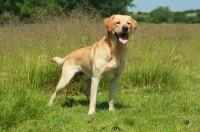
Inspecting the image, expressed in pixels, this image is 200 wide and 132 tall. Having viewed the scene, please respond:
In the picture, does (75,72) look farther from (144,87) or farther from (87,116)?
(144,87)

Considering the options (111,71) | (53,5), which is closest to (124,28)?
(111,71)

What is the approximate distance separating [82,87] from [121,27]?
2168mm

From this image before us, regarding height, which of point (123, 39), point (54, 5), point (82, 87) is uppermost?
point (123, 39)

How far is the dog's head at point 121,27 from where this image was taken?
204 inches

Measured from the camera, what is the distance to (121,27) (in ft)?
16.9

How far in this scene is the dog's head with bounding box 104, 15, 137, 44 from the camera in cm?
518

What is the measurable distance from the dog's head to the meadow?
1.07m

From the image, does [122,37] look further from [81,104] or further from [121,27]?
[81,104]

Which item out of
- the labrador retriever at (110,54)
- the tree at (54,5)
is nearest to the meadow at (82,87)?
the labrador retriever at (110,54)

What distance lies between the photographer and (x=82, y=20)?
798 cm

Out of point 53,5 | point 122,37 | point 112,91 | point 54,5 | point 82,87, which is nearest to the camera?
point 122,37

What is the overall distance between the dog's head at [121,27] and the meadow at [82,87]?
3.51 feet

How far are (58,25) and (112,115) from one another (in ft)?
10.6

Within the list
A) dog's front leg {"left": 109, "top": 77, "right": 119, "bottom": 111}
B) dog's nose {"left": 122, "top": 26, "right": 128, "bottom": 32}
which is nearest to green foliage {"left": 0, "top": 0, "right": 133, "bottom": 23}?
dog's front leg {"left": 109, "top": 77, "right": 119, "bottom": 111}
